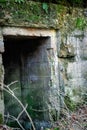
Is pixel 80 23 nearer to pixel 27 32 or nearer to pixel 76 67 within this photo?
pixel 76 67

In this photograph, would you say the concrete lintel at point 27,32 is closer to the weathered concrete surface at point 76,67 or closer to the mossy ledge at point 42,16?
the mossy ledge at point 42,16

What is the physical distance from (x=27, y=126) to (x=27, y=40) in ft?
5.57

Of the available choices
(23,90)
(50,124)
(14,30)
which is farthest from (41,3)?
(50,124)

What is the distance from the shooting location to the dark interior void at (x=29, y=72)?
6.55 m

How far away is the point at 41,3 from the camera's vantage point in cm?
627

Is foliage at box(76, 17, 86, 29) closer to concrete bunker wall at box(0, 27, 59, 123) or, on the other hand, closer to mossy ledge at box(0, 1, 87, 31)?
mossy ledge at box(0, 1, 87, 31)

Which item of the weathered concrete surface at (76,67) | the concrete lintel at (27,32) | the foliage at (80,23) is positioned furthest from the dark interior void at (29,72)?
the foliage at (80,23)

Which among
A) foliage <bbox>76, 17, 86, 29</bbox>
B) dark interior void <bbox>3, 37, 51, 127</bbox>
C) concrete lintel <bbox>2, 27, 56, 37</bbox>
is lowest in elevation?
dark interior void <bbox>3, 37, 51, 127</bbox>

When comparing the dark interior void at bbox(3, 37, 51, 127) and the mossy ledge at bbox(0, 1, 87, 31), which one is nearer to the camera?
the mossy ledge at bbox(0, 1, 87, 31)

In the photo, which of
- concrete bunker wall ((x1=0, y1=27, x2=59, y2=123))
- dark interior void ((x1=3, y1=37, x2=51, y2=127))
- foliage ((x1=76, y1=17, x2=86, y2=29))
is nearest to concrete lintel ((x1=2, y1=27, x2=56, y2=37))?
concrete bunker wall ((x1=0, y1=27, x2=59, y2=123))

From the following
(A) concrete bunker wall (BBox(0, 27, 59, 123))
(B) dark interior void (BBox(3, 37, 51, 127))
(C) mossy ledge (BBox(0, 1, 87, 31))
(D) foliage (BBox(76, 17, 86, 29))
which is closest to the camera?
(C) mossy ledge (BBox(0, 1, 87, 31))

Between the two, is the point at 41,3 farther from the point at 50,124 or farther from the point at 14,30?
the point at 50,124

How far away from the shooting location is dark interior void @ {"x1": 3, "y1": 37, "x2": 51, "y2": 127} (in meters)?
6.55

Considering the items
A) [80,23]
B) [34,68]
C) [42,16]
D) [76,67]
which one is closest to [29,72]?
[34,68]
